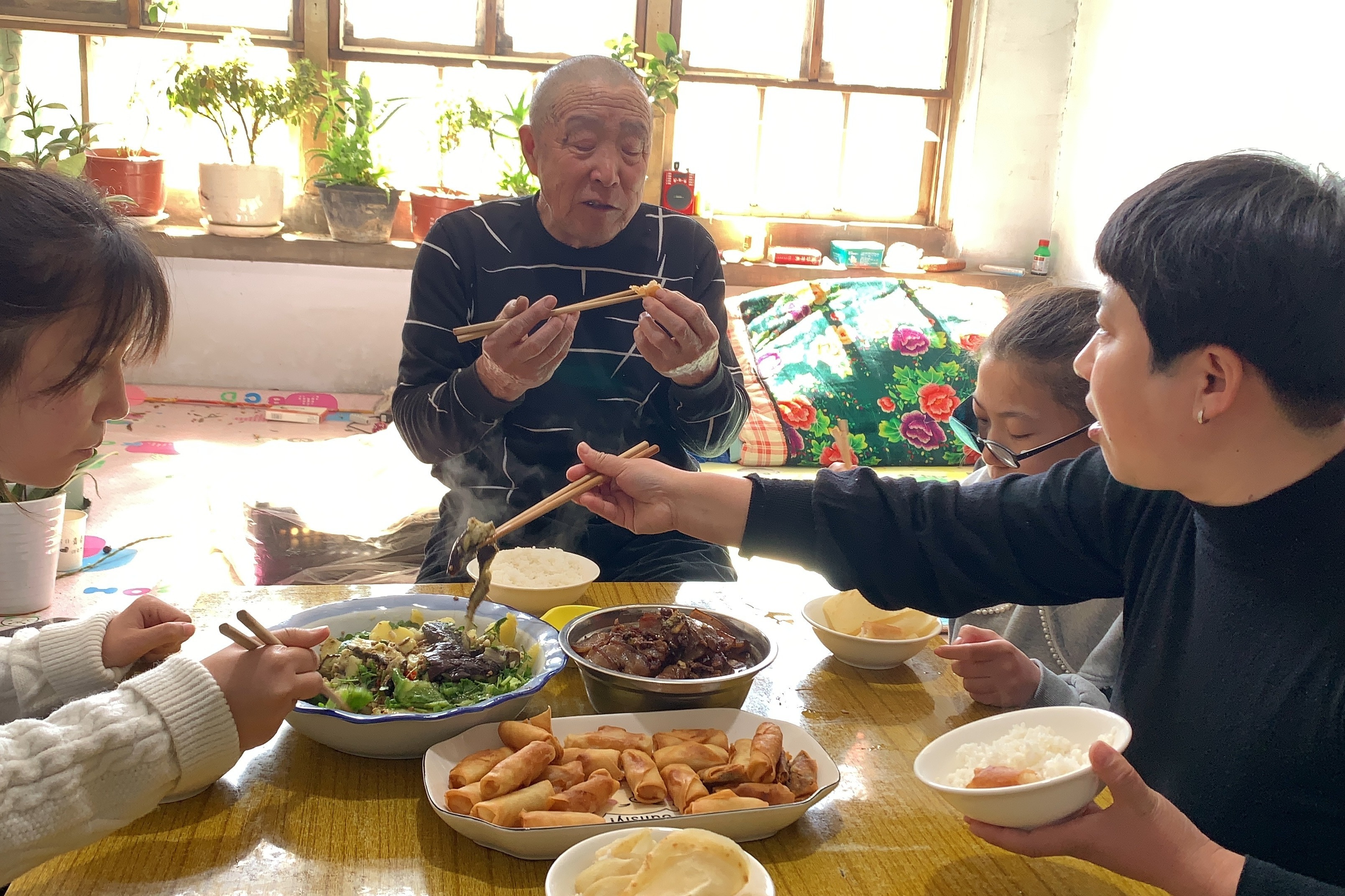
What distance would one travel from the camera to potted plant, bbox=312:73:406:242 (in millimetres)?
5555

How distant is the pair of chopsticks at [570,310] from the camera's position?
222 centimetres

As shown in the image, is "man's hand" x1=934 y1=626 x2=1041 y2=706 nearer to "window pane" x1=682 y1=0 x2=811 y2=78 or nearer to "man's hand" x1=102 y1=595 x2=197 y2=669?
"man's hand" x1=102 y1=595 x2=197 y2=669

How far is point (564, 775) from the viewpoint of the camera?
1.30 meters

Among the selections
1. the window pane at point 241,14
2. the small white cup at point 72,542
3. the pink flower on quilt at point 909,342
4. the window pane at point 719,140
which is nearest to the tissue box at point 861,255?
the window pane at point 719,140

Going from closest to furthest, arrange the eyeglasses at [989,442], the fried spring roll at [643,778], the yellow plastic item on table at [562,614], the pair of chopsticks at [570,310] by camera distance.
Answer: the fried spring roll at [643,778] < the yellow plastic item on table at [562,614] < the eyeglasses at [989,442] < the pair of chopsticks at [570,310]

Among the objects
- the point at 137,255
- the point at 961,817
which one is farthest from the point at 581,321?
the point at 961,817

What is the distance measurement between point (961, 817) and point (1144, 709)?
1.05ft

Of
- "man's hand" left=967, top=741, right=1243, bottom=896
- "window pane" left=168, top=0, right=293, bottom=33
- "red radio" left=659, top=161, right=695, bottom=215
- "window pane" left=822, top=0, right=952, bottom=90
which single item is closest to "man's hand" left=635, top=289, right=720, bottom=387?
"man's hand" left=967, top=741, right=1243, bottom=896

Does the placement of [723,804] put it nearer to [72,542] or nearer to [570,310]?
[570,310]

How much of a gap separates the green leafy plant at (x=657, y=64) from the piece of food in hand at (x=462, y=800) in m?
4.91

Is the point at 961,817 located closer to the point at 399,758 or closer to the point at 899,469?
the point at 399,758

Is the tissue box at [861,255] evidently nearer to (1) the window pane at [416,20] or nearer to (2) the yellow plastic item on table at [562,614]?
(1) the window pane at [416,20]

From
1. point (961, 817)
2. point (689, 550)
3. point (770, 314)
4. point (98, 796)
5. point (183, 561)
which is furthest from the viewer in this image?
point (770, 314)

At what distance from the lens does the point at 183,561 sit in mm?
3975
